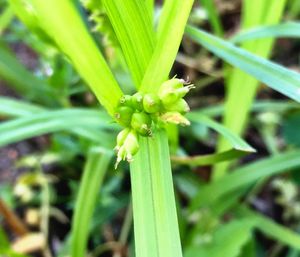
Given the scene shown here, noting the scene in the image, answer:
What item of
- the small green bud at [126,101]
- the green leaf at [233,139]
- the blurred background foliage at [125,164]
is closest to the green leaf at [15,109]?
the blurred background foliage at [125,164]

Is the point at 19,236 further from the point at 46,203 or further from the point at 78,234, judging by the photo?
the point at 78,234

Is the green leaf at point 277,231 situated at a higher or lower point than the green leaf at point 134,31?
higher

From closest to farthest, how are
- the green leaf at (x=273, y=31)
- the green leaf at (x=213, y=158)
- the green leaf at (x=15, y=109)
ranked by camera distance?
1. the green leaf at (x=213, y=158)
2. the green leaf at (x=273, y=31)
3. the green leaf at (x=15, y=109)

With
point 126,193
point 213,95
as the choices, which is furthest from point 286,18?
point 126,193

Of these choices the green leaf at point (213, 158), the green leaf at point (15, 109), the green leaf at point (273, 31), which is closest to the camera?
the green leaf at point (213, 158)

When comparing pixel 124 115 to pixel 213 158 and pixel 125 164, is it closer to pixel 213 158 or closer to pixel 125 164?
pixel 213 158

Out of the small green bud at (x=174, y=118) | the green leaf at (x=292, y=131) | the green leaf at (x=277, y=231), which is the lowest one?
the small green bud at (x=174, y=118)

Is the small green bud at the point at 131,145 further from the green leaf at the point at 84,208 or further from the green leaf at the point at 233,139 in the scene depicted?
the green leaf at the point at 84,208
